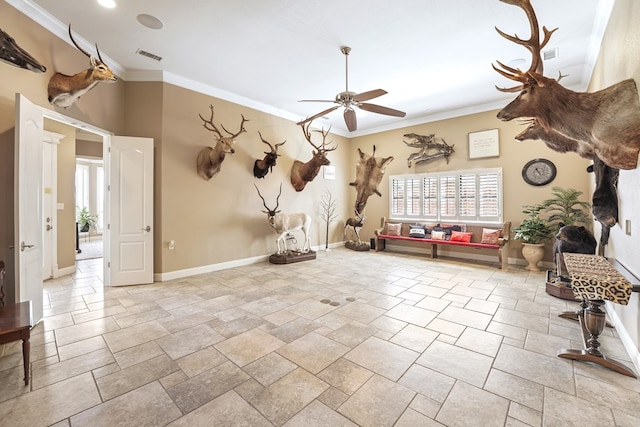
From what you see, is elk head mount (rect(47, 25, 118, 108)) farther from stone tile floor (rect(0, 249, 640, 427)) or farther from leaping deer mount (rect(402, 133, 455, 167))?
leaping deer mount (rect(402, 133, 455, 167))

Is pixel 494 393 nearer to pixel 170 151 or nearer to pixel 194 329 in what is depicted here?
pixel 194 329

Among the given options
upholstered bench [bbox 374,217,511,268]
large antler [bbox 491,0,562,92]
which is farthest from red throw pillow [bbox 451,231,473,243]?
large antler [bbox 491,0,562,92]

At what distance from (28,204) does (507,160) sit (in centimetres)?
810

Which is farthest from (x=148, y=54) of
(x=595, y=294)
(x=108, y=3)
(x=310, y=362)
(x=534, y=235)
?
(x=534, y=235)

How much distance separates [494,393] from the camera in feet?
6.51

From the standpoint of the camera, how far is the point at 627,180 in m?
2.59

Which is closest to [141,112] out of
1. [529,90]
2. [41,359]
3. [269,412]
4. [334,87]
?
[334,87]

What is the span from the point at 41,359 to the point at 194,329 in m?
1.24

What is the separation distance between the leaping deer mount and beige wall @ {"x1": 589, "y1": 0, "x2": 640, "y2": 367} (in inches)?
144

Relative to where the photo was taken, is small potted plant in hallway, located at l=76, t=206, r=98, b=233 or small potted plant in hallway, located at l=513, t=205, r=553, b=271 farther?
small potted plant in hallway, located at l=76, t=206, r=98, b=233

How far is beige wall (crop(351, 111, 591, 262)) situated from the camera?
5477 mm

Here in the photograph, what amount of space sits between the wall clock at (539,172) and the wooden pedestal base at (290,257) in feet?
16.4

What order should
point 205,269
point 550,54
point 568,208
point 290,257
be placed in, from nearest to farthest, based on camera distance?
point 550,54, point 568,208, point 205,269, point 290,257

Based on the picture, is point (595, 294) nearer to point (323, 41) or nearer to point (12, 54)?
point (323, 41)
